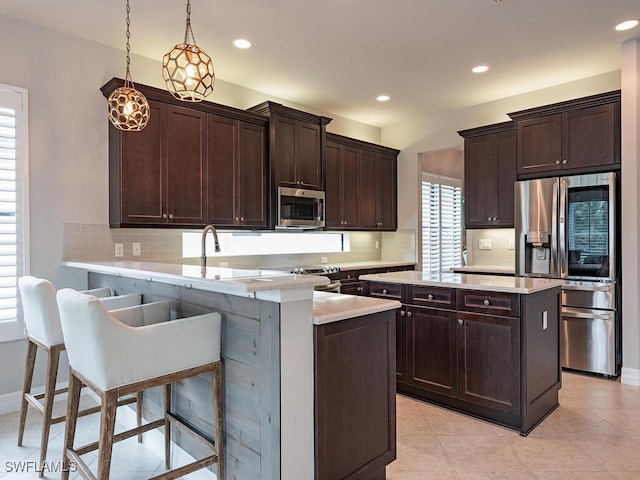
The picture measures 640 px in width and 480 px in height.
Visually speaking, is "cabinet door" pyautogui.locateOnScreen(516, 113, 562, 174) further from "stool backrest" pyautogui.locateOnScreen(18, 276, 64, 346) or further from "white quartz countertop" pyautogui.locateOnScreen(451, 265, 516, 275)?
"stool backrest" pyautogui.locateOnScreen(18, 276, 64, 346)

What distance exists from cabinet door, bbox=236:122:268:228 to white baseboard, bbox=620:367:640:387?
358 cm

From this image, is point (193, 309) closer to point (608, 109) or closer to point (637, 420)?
point (637, 420)

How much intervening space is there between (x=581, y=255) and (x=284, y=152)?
3109 mm

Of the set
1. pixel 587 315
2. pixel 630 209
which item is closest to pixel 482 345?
pixel 587 315

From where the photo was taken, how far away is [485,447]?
2.49 meters

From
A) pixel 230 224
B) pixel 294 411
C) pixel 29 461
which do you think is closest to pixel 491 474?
pixel 294 411

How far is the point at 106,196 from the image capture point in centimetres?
353

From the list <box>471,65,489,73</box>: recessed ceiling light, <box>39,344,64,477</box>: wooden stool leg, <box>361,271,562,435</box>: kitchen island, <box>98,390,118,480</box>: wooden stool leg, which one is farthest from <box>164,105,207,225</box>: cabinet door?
<box>471,65,489,73</box>: recessed ceiling light

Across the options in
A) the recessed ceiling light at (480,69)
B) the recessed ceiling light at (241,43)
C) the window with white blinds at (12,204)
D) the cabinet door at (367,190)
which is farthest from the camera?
the cabinet door at (367,190)

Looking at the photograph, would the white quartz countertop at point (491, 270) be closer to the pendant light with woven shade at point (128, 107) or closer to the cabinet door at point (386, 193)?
the cabinet door at point (386, 193)

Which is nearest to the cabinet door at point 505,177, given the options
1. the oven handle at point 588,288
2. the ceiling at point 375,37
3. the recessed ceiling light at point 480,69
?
the ceiling at point 375,37

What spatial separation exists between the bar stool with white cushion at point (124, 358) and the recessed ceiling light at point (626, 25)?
3805mm

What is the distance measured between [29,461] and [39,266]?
147 cm

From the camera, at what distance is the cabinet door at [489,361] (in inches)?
104
